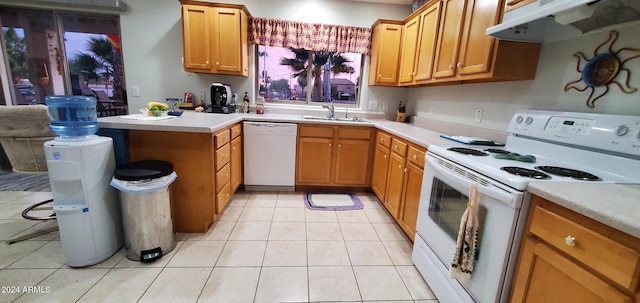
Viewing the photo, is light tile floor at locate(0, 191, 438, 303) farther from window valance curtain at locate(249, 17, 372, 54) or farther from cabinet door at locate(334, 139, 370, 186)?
window valance curtain at locate(249, 17, 372, 54)

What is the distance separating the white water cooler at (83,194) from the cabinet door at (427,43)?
106 inches

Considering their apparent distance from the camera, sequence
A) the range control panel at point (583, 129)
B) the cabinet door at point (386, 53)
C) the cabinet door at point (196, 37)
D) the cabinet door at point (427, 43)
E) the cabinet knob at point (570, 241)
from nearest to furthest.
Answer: the cabinet knob at point (570, 241), the range control panel at point (583, 129), the cabinet door at point (427, 43), the cabinet door at point (196, 37), the cabinet door at point (386, 53)

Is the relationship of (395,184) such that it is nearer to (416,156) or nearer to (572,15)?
(416,156)

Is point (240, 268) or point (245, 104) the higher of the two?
point (245, 104)

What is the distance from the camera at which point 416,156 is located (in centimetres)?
194

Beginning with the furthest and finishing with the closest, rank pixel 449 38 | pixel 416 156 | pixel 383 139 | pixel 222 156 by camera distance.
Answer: pixel 383 139, pixel 222 156, pixel 449 38, pixel 416 156

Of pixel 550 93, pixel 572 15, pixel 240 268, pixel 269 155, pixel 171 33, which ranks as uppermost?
pixel 171 33

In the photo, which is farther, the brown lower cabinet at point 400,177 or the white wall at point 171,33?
the white wall at point 171,33

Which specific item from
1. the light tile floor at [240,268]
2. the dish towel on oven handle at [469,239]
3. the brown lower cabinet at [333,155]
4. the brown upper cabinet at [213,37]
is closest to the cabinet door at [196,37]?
the brown upper cabinet at [213,37]

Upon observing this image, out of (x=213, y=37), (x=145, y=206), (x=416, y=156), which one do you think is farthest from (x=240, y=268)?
(x=213, y=37)

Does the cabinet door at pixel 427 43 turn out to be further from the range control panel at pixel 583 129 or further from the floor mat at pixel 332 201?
the floor mat at pixel 332 201

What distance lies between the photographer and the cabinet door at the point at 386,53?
3.08 meters

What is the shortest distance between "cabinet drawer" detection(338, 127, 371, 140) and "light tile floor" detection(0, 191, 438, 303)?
1.06 meters

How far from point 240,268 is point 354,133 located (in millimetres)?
1882
